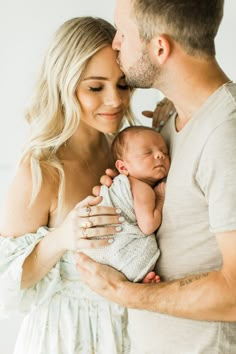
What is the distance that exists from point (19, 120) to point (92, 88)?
866 millimetres

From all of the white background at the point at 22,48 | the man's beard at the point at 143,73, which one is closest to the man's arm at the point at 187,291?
the man's beard at the point at 143,73

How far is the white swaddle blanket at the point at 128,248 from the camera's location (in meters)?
1.54

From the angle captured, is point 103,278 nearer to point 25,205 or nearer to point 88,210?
point 88,210

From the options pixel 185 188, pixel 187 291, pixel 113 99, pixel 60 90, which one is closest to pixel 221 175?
pixel 185 188

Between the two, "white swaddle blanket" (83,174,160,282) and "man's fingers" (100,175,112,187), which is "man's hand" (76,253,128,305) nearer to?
"white swaddle blanket" (83,174,160,282)

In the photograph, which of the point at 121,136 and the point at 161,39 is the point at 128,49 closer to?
the point at 161,39

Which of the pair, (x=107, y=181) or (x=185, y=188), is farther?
(x=107, y=181)

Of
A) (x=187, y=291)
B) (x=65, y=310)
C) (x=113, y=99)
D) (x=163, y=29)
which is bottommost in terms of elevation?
(x=65, y=310)

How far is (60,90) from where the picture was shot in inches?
71.3

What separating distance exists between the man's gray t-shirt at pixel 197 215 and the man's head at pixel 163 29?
0.53 ft

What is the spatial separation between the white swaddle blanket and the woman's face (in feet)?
0.88

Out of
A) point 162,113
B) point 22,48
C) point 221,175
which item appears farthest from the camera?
point 22,48

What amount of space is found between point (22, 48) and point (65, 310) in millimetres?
1287

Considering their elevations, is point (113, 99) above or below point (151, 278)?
above
